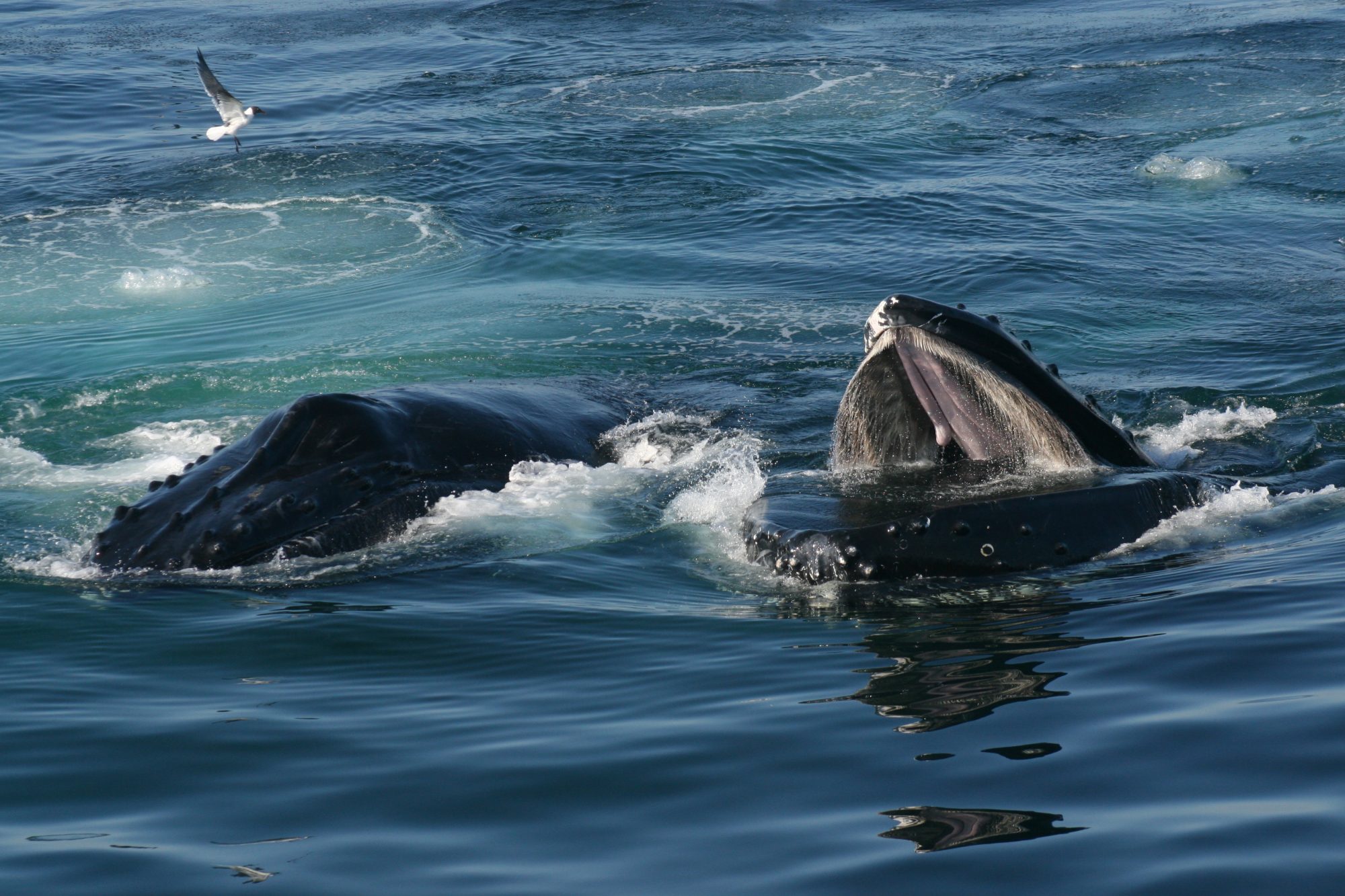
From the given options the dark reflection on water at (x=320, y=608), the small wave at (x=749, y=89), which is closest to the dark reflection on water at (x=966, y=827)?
the dark reflection on water at (x=320, y=608)

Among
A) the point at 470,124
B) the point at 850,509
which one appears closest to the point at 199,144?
the point at 470,124

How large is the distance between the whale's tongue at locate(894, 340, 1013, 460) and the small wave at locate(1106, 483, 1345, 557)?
78 cm

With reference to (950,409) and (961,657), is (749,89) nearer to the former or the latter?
(950,409)

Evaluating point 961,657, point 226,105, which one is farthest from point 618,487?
point 226,105

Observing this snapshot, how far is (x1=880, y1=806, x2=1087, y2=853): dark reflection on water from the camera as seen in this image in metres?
3.81

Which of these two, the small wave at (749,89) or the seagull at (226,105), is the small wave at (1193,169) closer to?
the small wave at (749,89)

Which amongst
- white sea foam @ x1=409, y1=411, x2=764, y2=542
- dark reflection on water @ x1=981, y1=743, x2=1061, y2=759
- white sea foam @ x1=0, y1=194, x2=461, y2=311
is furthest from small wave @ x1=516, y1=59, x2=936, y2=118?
dark reflection on water @ x1=981, y1=743, x2=1061, y2=759

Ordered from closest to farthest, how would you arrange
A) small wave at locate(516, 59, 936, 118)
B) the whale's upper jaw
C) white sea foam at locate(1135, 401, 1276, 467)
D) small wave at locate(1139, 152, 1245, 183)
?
1. the whale's upper jaw
2. white sea foam at locate(1135, 401, 1276, 467)
3. small wave at locate(1139, 152, 1245, 183)
4. small wave at locate(516, 59, 936, 118)

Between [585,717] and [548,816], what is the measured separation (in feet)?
3.60

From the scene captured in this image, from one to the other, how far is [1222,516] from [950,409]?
1507 mm

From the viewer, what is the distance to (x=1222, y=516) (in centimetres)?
768

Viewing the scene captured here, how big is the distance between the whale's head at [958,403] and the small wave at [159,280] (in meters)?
12.1

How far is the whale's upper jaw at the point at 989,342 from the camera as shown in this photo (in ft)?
22.6

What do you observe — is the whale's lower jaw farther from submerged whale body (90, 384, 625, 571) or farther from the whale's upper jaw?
submerged whale body (90, 384, 625, 571)
